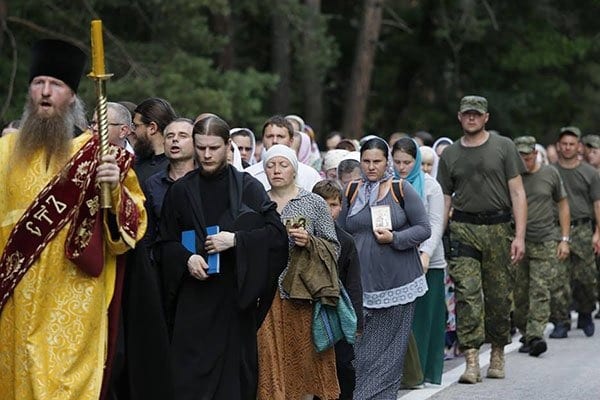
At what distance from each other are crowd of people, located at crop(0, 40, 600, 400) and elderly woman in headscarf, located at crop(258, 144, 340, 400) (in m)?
0.01

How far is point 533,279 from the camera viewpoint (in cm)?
1541

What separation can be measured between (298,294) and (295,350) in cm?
36

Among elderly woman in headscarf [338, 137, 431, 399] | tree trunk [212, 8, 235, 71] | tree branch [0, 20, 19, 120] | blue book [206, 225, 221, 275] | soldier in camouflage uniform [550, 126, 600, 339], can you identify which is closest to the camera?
blue book [206, 225, 221, 275]

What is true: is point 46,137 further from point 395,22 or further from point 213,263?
point 395,22

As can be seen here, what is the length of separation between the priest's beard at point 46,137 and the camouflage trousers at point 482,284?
20.1 feet

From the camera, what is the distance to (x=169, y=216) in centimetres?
912

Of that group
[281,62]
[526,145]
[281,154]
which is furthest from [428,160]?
[281,62]

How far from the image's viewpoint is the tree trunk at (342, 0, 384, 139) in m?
32.6

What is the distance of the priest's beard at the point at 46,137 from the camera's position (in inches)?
277

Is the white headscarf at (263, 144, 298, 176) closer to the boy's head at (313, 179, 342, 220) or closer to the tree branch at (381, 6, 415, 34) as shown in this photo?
the boy's head at (313, 179, 342, 220)

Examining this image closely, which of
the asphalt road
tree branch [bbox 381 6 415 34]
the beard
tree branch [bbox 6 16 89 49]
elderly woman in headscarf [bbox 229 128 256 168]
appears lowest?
the asphalt road

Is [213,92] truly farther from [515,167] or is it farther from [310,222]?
[310,222]

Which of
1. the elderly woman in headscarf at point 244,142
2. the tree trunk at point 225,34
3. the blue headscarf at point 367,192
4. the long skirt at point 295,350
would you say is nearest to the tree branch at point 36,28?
the tree trunk at point 225,34

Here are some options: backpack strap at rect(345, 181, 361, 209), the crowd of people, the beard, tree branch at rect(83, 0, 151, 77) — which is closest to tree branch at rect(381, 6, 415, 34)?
tree branch at rect(83, 0, 151, 77)
